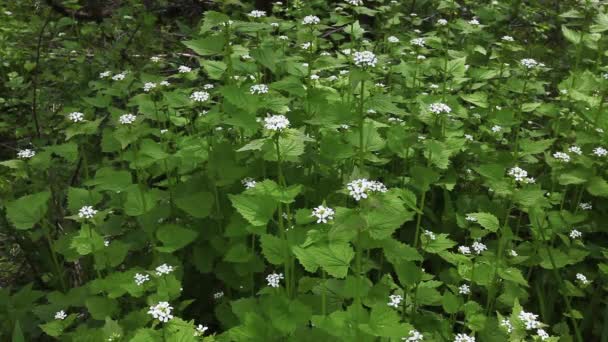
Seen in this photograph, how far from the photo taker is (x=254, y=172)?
9.68 ft

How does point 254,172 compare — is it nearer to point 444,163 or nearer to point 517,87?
point 444,163

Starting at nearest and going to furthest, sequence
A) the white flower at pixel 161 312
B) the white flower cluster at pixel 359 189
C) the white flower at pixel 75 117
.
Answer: the white flower cluster at pixel 359 189 → the white flower at pixel 161 312 → the white flower at pixel 75 117

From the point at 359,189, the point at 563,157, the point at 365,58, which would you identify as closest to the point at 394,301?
the point at 359,189

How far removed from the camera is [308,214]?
235 centimetres

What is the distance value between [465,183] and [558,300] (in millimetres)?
1000

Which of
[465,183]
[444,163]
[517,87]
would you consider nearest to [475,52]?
[517,87]

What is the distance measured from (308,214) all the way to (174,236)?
0.79m

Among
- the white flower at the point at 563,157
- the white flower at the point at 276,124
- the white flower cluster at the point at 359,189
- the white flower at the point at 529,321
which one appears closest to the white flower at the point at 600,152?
the white flower at the point at 563,157

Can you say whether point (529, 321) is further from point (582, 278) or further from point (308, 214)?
point (308, 214)

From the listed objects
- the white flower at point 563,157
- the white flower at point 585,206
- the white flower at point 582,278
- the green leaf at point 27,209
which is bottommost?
the white flower at point 582,278

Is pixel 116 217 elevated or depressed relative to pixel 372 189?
depressed

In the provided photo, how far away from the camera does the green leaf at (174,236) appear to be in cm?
257

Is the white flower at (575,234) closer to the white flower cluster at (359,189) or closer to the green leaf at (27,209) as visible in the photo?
the white flower cluster at (359,189)

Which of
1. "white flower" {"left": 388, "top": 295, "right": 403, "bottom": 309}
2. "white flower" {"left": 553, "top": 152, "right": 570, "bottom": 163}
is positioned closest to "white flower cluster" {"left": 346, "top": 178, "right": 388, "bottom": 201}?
"white flower" {"left": 388, "top": 295, "right": 403, "bottom": 309}
